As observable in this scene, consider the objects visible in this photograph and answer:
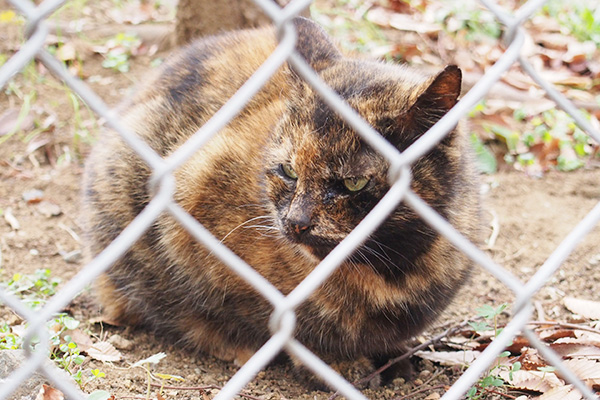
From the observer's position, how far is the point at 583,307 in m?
3.03

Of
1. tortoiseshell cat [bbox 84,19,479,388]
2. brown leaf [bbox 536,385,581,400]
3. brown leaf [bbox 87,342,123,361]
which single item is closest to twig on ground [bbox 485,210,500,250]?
tortoiseshell cat [bbox 84,19,479,388]

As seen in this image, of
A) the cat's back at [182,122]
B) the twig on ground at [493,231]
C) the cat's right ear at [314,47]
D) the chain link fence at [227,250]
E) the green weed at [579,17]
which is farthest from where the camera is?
the green weed at [579,17]

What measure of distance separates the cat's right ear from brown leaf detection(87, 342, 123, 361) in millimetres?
1402

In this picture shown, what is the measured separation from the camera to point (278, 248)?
2699 millimetres

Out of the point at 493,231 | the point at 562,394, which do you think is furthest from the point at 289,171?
the point at 493,231

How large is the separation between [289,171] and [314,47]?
0.56m

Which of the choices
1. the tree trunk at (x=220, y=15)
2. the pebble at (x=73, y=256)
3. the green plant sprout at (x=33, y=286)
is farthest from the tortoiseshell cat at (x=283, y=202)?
the tree trunk at (x=220, y=15)

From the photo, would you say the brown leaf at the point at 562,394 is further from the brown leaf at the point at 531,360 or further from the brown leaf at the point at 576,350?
the brown leaf at the point at 576,350

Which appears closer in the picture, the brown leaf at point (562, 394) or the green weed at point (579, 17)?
the brown leaf at point (562, 394)

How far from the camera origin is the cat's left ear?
2.03 m

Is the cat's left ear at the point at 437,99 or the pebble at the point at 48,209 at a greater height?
the cat's left ear at the point at 437,99

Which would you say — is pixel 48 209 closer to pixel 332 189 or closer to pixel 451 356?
pixel 332 189

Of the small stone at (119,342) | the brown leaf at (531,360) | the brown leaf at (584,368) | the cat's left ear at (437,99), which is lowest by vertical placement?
the small stone at (119,342)

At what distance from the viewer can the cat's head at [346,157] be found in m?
2.21
